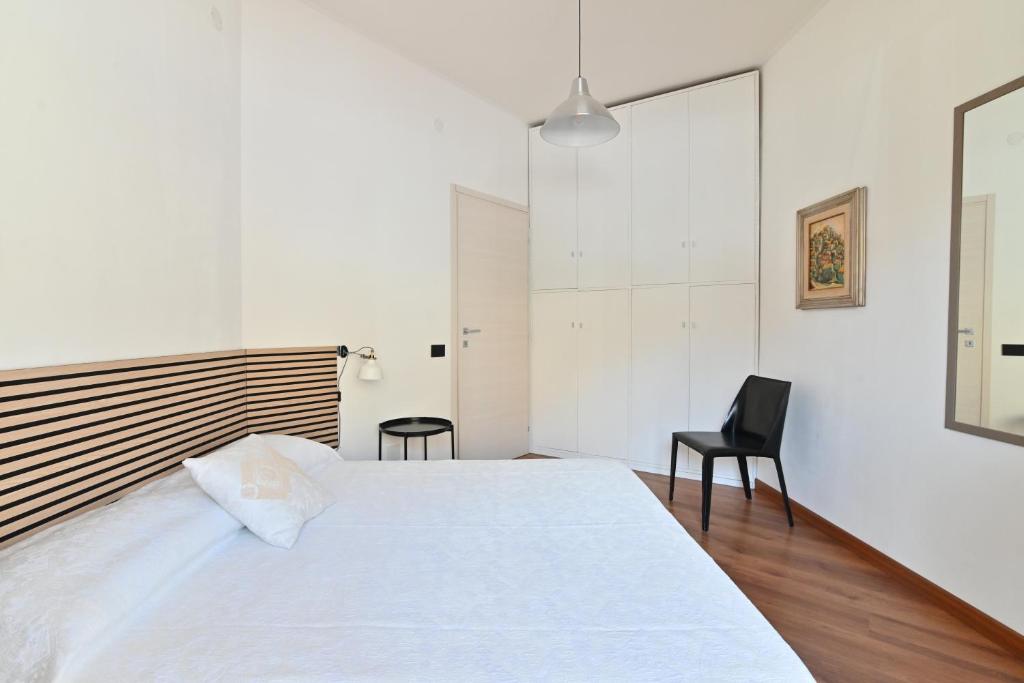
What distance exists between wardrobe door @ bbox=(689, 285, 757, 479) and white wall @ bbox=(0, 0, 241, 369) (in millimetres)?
3042

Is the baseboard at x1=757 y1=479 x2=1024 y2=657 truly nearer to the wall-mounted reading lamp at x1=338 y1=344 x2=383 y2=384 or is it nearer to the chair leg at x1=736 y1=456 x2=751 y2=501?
the chair leg at x1=736 y1=456 x2=751 y2=501

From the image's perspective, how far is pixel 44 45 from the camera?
4.56ft

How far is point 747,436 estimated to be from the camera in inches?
123

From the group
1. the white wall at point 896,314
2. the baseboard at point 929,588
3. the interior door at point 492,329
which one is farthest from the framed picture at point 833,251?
the interior door at point 492,329

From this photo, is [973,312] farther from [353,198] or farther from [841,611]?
[353,198]

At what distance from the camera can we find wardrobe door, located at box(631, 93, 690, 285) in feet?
12.0

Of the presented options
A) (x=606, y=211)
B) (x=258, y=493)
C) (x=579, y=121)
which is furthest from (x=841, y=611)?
(x=606, y=211)

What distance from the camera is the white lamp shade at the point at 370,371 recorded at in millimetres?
2795

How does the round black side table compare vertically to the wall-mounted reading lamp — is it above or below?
below

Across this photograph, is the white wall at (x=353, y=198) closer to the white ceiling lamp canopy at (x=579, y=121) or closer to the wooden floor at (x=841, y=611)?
the white ceiling lamp canopy at (x=579, y=121)

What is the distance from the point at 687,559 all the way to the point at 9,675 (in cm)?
150

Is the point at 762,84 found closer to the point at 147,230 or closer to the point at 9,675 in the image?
the point at 147,230

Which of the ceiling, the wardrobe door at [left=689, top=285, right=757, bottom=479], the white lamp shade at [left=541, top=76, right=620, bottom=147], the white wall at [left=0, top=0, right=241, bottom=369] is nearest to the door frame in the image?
the ceiling

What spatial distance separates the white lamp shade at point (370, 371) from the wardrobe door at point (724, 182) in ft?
7.87
